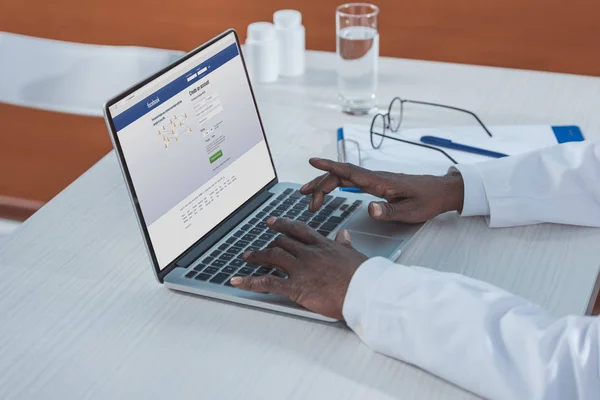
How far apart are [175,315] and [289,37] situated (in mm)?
940

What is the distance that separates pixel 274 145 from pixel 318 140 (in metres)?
0.09

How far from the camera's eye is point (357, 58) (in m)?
1.84

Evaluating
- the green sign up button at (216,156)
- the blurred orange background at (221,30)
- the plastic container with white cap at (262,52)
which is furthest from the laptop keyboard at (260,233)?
the blurred orange background at (221,30)

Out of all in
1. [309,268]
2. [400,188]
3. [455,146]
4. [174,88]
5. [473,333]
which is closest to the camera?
[473,333]

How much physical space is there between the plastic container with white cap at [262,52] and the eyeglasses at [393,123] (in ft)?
0.97

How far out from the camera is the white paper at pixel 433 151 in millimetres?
1585

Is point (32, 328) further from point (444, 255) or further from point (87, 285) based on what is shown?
point (444, 255)

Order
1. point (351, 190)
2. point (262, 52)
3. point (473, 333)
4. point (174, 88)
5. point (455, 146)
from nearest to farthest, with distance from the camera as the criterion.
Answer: point (473, 333) < point (174, 88) < point (351, 190) < point (455, 146) < point (262, 52)

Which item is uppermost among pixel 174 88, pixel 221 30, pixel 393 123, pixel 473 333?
pixel 174 88

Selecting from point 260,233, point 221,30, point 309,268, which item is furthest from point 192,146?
point 221,30

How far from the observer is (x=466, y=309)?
1062 millimetres

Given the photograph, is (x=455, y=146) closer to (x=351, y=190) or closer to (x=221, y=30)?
(x=351, y=190)

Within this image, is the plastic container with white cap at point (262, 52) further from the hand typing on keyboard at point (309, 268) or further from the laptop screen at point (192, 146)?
the hand typing on keyboard at point (309, 268)

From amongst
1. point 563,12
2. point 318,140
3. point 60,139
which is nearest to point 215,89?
point 318,140
